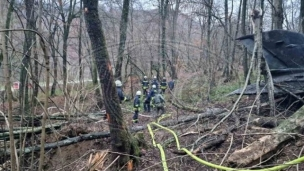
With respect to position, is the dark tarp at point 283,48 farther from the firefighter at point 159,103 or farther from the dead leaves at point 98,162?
the dead leaves at point 98,162

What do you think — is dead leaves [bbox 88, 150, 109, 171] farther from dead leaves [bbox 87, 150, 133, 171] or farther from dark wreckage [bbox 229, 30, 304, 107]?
dark wreckage [bbox 229, 30, 304, 107]

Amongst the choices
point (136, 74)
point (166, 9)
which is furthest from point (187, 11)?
point (136, 74)

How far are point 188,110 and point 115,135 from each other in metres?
4.52

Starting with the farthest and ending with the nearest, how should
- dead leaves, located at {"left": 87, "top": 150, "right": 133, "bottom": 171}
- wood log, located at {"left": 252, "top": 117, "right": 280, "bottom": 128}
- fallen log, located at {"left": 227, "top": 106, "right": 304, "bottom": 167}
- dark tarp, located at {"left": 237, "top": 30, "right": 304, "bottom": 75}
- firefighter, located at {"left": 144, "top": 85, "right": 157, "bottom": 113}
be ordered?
firefighter, located at {"left": 144, "top": 85, "right": 157, "bottom": 113} → dark tarp, located at {"left": 237, "top": 30, "right": 304, "bottom": 75} → wood log, located at {"left": 252, "top": 117, "right": 280, "bottom": 128} → dead leaves, located at {"left": 87, "top": 150, "right": 133, "bottom": 171} → fallen log, located at {"left": 227, "top": 106, "right": 304, "bottom": 167}

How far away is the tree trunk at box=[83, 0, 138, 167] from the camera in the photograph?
426cm

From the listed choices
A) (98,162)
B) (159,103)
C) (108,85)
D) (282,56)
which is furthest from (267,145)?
(159,103)

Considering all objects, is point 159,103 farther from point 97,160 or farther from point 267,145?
point 267,145

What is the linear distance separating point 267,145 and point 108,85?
2330mm

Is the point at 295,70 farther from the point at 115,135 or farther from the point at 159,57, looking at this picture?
the point at 115,135

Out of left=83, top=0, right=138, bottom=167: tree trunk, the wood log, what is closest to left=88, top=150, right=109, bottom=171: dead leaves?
left=83, top=0, right=138, bottom=167: tree trunk

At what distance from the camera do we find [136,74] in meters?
5.00

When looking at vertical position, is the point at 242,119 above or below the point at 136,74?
below

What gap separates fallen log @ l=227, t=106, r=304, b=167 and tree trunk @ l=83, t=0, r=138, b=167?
1669 mm

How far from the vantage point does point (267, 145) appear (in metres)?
3.95
